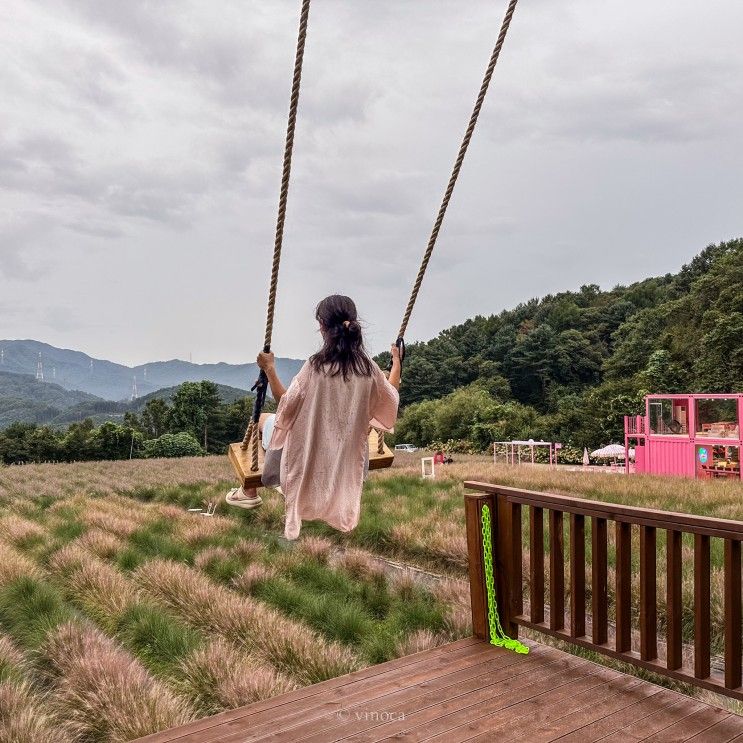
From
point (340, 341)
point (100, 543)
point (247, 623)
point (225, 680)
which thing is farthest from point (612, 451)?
point (340, 341)

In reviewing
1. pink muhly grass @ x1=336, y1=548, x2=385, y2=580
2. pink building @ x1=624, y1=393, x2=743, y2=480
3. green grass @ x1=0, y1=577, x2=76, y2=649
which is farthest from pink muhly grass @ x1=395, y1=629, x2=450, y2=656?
pink building @ x1=624, y1=393, x2=743, y2=480

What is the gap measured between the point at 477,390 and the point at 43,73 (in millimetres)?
29397

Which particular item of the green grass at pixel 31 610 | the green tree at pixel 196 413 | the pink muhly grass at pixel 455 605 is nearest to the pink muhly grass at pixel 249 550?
the green grass at pixel 31 610

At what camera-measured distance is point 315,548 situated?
6.14 meters

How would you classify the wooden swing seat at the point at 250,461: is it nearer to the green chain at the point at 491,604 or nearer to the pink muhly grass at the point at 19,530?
the green chain at the point at 491,604

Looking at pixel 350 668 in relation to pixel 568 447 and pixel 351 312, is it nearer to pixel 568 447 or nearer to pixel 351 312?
pixel 351 312

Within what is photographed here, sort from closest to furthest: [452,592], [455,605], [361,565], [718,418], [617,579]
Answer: [617,579] < [455,605] < [452,592] < [361,565] < [718,418]

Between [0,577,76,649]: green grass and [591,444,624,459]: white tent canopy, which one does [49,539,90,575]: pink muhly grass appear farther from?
[591,444,624,459]: white tent canopy

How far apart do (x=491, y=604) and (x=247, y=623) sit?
5.24ft

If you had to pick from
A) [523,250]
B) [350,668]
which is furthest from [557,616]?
[523,250]

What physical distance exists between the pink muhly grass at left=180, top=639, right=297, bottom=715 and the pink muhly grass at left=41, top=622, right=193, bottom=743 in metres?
0.16

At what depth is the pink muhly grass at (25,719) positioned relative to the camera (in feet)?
8.79

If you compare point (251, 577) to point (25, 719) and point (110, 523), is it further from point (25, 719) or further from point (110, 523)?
point (110, 523)

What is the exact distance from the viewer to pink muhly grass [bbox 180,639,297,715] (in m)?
3.09
